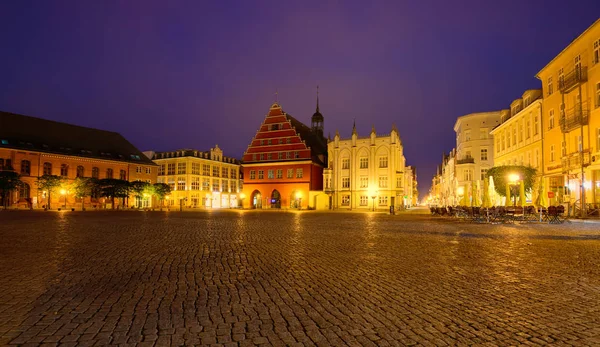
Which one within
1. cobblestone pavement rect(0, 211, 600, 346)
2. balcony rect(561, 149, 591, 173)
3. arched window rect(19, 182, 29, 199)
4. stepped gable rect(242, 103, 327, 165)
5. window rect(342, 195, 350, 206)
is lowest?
cobblestone pavement rect(0, 211, 600, 346)

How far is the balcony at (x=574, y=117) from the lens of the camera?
29.2 metres

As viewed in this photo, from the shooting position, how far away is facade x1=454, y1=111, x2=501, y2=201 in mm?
61250

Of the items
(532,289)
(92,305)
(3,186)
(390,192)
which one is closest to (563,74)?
(390,192)

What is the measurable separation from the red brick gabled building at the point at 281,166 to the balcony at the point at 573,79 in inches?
1461

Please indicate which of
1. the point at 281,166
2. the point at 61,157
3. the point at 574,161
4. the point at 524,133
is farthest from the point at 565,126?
the point at 61,157

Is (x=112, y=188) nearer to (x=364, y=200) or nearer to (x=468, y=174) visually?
(x=364, y=200)

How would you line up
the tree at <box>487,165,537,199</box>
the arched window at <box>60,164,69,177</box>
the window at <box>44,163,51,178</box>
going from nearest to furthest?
the tree at <box>487,165,537,199</box>
the window at <box>44,163,51,178</box>
the arched window at <box>60,164,69,177</box>

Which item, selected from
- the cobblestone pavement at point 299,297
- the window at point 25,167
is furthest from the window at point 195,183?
the cobblestone pavement at point 299,297

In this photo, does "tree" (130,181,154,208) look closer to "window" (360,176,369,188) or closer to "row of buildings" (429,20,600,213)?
"window" (360,176,369,188)

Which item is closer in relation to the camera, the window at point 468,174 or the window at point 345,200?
the window at point 468,174

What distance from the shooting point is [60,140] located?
67.1 metres

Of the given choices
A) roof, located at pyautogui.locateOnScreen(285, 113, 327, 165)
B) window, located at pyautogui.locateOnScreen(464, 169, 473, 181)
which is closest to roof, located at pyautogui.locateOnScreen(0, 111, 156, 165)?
roof, located at pyautogui.locateOnScreen(285, 113, 327, 165)

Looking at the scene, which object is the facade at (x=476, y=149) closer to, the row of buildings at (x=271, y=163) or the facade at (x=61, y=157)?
the row of buildings at (x=271, y=163)

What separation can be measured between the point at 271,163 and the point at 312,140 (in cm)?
1013
